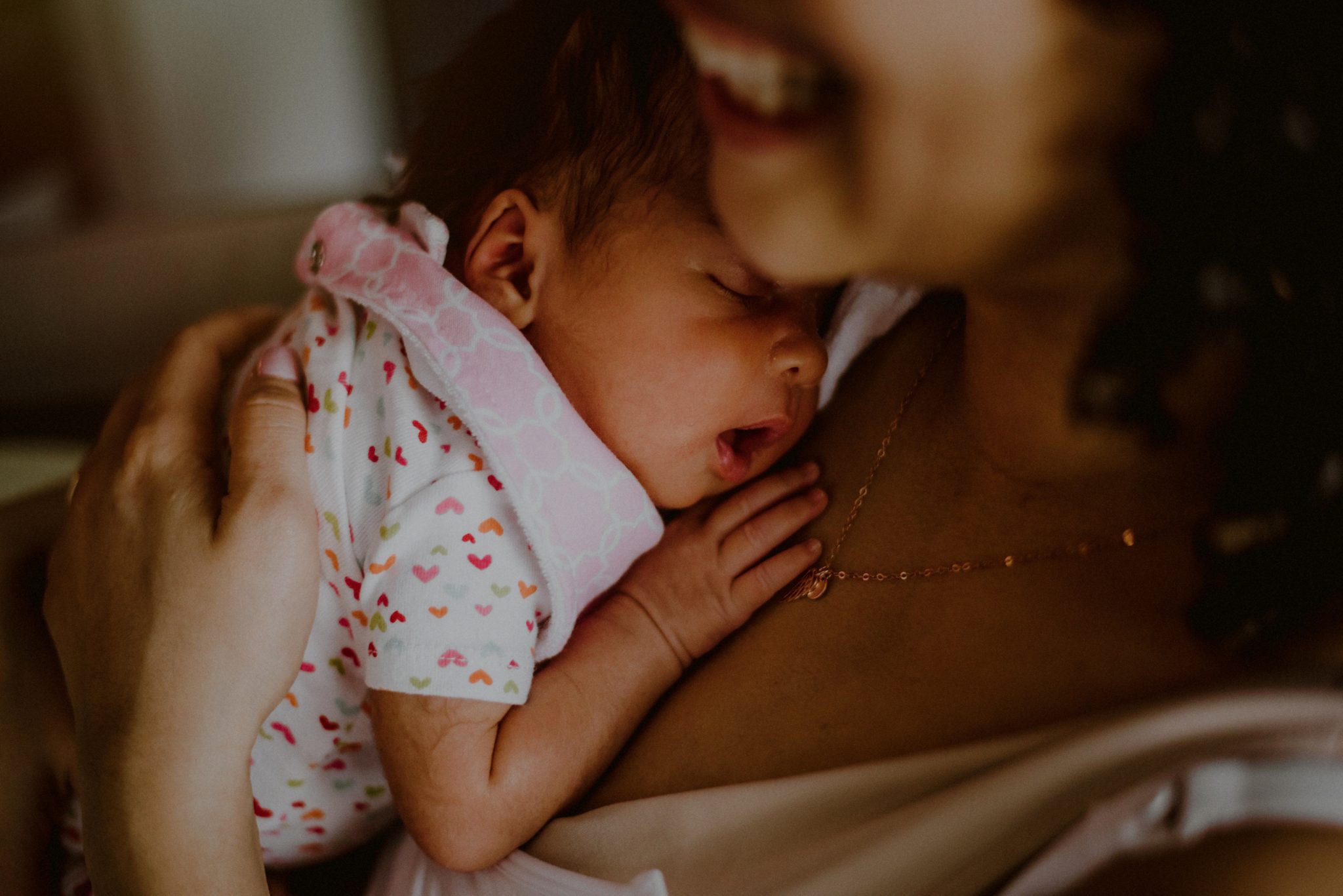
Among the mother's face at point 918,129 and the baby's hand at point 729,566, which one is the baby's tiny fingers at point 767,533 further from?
the mother's face at point 918,129

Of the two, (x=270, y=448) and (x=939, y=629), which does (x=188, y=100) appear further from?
(x=939, y=629)

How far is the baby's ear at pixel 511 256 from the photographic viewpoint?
846mm

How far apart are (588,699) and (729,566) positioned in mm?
170

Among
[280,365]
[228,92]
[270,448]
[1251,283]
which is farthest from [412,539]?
[228,92]

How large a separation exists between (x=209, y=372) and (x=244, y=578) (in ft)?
1.20

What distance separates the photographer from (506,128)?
2.95ft

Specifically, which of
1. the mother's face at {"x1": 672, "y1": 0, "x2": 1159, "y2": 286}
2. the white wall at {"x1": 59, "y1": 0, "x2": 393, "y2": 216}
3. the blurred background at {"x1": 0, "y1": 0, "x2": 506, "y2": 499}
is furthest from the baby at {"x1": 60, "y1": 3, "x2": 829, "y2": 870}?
the white wall at {"x1": 59, "y1": 0, "x2": 393, "y2": 216}

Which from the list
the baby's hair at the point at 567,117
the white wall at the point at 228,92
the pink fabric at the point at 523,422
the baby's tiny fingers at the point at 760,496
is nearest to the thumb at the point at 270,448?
the pink fabric at the point at 523,422

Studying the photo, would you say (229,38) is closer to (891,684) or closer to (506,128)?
(506,128)

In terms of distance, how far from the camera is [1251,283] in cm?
53

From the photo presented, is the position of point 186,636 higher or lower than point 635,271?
lower

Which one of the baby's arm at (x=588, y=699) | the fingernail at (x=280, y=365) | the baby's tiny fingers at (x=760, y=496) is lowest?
the baby's arm at (x=588, y=699)

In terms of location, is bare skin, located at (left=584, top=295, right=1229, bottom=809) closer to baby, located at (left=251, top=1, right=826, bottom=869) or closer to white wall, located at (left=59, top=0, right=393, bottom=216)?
baby, located at (left=251, top=1, right=826, bottom=869)

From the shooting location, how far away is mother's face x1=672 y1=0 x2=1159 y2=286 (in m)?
Answer: 0.45
